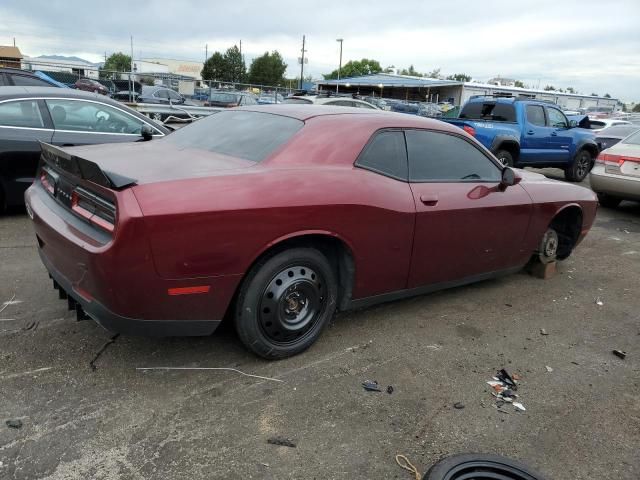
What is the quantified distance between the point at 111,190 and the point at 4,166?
12.9ft

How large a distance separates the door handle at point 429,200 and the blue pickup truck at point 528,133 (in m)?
7.12

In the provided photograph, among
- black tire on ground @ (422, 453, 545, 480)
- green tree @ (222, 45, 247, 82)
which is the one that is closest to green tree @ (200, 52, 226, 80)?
green tree @ (222, 45, 247, 82)

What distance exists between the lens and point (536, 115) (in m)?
11.3

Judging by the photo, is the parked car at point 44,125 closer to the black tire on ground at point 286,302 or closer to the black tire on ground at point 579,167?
the black tire on ground at point 286,302

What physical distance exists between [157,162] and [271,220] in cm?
82

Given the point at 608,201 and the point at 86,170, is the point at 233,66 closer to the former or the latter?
the point at 608,201

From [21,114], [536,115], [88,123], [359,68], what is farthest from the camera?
[359,68]

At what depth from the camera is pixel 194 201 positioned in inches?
105

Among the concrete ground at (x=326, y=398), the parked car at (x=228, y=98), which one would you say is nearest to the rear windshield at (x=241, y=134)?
the concrete ground at (x=326, y=398)

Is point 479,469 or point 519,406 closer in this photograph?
point 479,469

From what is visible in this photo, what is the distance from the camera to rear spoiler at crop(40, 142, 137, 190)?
2.59 meters

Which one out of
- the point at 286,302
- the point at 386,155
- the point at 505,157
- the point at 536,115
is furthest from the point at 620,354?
the point at 536,115

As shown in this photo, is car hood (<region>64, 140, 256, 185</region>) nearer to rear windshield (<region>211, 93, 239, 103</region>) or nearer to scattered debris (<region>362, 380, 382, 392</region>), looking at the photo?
scattered debris (<region>362, 380, 382, 392</region>)

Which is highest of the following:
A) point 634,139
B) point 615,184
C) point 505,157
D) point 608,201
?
point 634,139
